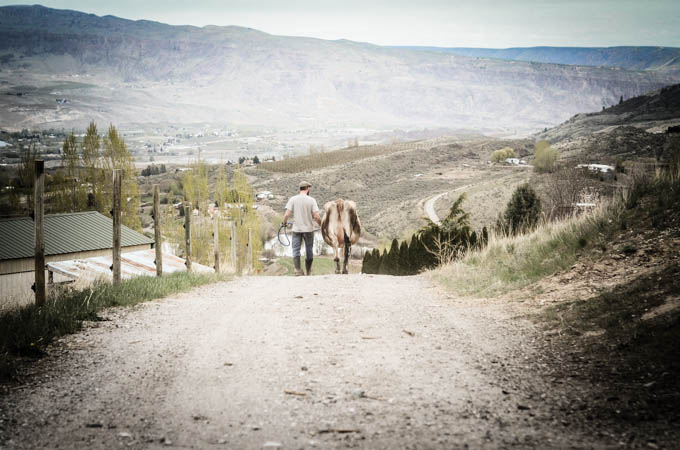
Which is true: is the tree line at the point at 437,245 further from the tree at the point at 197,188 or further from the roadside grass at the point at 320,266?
the tree at the point at 197,188

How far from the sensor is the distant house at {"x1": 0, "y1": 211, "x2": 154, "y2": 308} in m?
26.1

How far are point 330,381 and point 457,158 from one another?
492ft

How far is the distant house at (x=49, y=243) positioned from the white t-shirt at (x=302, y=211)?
1615 centimetres

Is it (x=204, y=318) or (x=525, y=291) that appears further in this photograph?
(x=525, y=291)

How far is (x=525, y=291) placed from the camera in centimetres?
851

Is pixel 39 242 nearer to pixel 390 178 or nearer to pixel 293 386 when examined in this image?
pixel 293 386

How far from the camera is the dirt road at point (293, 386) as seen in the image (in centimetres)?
381

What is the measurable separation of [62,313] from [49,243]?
23333 millimetres

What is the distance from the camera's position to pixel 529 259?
9.96 m

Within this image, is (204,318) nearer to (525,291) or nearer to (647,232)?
(525,291)

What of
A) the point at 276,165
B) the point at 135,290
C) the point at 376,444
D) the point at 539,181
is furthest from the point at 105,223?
the point at 276,165

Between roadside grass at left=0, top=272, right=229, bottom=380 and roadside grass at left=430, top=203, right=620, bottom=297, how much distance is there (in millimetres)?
5468

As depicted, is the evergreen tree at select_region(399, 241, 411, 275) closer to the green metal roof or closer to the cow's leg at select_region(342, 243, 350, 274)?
the cow's leg at select_region(342, 243, 350, 274)

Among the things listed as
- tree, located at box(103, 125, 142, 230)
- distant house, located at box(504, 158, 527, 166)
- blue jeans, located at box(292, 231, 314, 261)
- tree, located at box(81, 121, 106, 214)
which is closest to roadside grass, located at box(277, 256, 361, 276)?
tree, located at box(103, 125, 142, 230)
